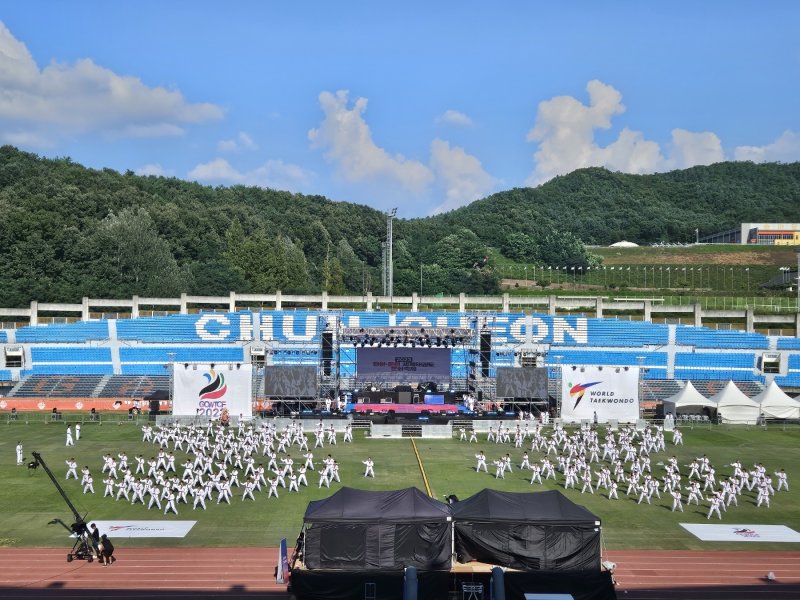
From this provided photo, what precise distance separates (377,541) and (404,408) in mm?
26741

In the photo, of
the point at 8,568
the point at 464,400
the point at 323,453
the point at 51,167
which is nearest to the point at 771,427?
the point at 464,400

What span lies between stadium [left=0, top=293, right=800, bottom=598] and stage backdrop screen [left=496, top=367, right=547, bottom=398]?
6 centimetres

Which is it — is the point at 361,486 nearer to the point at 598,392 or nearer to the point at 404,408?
the point at 404,408

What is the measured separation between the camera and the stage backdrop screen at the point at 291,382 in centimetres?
4116

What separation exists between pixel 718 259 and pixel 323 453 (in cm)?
10432

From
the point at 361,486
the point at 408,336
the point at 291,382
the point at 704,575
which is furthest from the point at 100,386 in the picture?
the point at 704,575

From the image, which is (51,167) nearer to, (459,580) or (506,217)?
(506,217)

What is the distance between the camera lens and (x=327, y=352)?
153 ft

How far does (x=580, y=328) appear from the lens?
5616 cm

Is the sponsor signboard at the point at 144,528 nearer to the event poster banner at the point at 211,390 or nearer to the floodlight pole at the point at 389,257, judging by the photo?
the event poster banner at the point at 211,390

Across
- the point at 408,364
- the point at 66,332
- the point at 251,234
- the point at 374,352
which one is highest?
the point at 251,234

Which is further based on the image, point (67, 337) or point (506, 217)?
point (506, 217)

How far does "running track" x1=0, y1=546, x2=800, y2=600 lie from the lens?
54.0ft

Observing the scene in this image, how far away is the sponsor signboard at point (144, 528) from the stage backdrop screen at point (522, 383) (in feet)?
75.7
